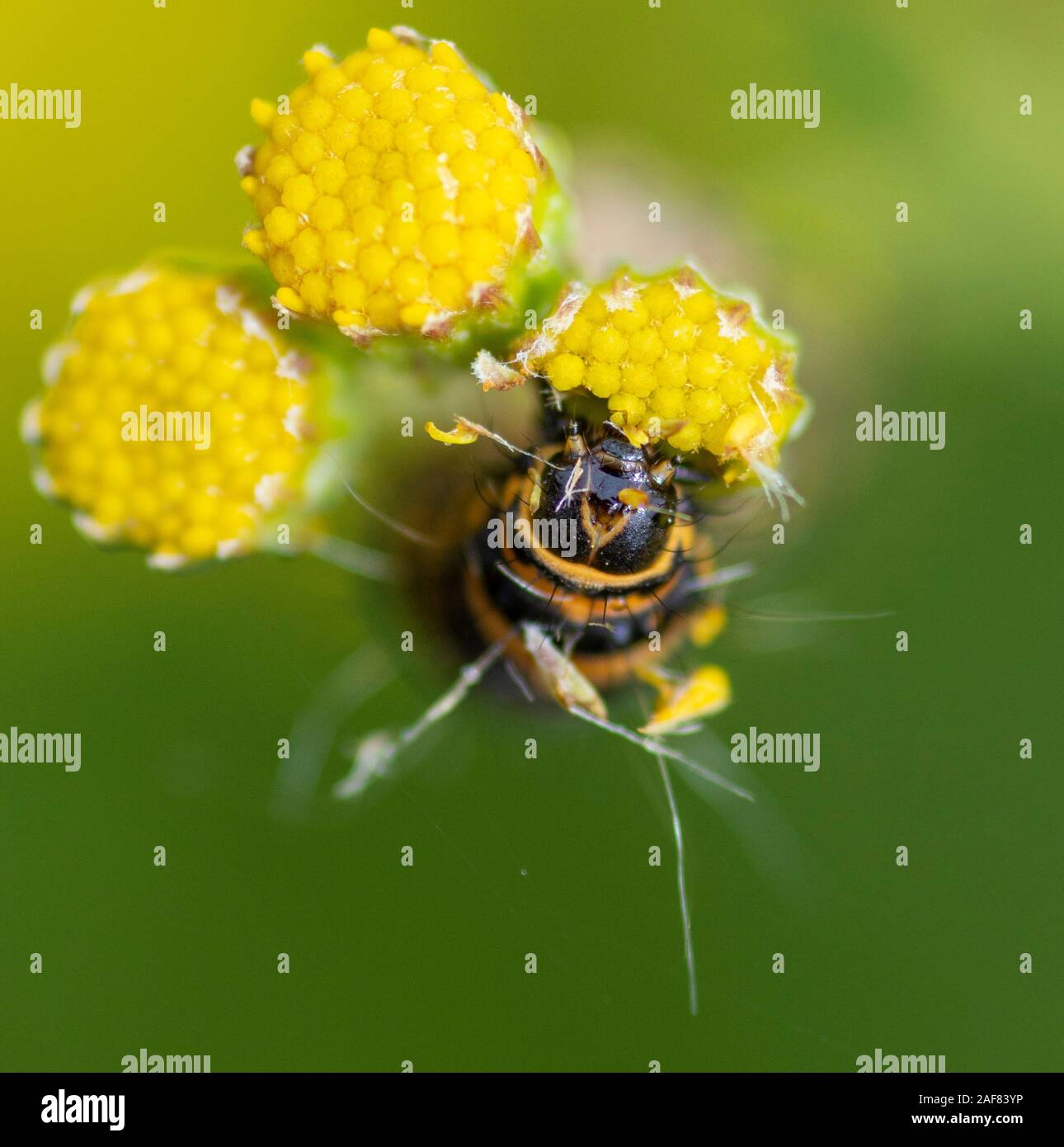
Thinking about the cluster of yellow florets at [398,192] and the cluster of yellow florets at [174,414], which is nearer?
the cluster of yellow florets at [398,192]

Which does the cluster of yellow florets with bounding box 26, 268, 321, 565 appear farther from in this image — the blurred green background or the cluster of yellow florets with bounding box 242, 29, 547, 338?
the blurred green background

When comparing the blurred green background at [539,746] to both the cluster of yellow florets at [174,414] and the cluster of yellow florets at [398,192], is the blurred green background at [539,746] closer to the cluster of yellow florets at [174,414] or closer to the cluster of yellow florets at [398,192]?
the cluster of yellow florets at [174,414]

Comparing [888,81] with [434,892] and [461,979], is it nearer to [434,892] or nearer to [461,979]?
[434,892]

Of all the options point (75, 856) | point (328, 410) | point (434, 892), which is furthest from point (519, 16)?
point (75, 856)

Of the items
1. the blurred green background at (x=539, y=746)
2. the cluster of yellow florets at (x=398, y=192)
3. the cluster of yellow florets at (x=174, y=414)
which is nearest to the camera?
the cluster of yellow florets at (x=398, y=192)

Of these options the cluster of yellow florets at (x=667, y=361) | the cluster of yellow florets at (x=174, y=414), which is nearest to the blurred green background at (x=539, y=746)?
the cluster of yellow florets at (x=174, y=414)

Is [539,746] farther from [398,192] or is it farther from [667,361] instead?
[398,192]
